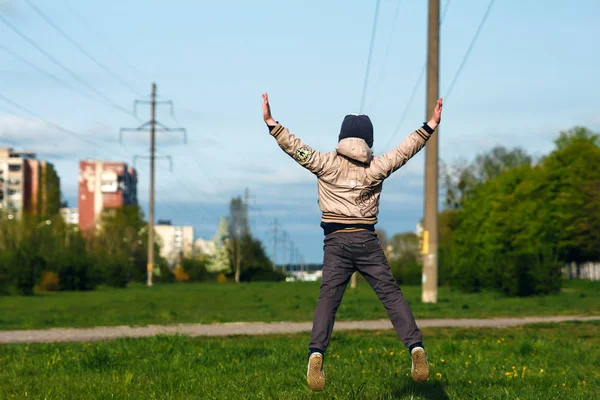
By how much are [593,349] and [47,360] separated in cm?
714

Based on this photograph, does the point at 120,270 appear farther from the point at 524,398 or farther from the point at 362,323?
→ the point at 524,398

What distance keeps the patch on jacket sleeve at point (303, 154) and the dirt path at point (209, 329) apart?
8.98 metres

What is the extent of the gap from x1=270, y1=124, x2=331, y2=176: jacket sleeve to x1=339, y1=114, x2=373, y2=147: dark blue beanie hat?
0.78ft

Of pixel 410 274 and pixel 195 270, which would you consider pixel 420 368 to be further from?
pixel 195 270

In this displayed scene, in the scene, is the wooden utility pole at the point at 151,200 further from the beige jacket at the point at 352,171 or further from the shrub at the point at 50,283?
the beige jacket at the point at 352,171

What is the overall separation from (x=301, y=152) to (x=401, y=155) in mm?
758

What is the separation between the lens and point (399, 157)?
6750 millimetres

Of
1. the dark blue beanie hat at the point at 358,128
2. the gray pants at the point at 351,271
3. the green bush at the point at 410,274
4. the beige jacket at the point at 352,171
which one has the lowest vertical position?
the green bush at the point at 410,274

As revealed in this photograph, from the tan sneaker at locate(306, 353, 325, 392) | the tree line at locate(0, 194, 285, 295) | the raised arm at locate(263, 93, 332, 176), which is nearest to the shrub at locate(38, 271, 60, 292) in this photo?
the tree line at locate(0, 194, 285, 295)

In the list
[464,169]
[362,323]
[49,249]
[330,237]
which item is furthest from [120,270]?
[330,237]

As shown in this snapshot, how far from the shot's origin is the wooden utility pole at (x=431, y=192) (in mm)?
27234

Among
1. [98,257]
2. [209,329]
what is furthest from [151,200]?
[209,329]

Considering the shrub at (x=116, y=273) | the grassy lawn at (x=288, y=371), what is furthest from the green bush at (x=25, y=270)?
the grassy lawn at (x=288, y=371)

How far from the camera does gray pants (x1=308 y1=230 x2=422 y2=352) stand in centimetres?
657
